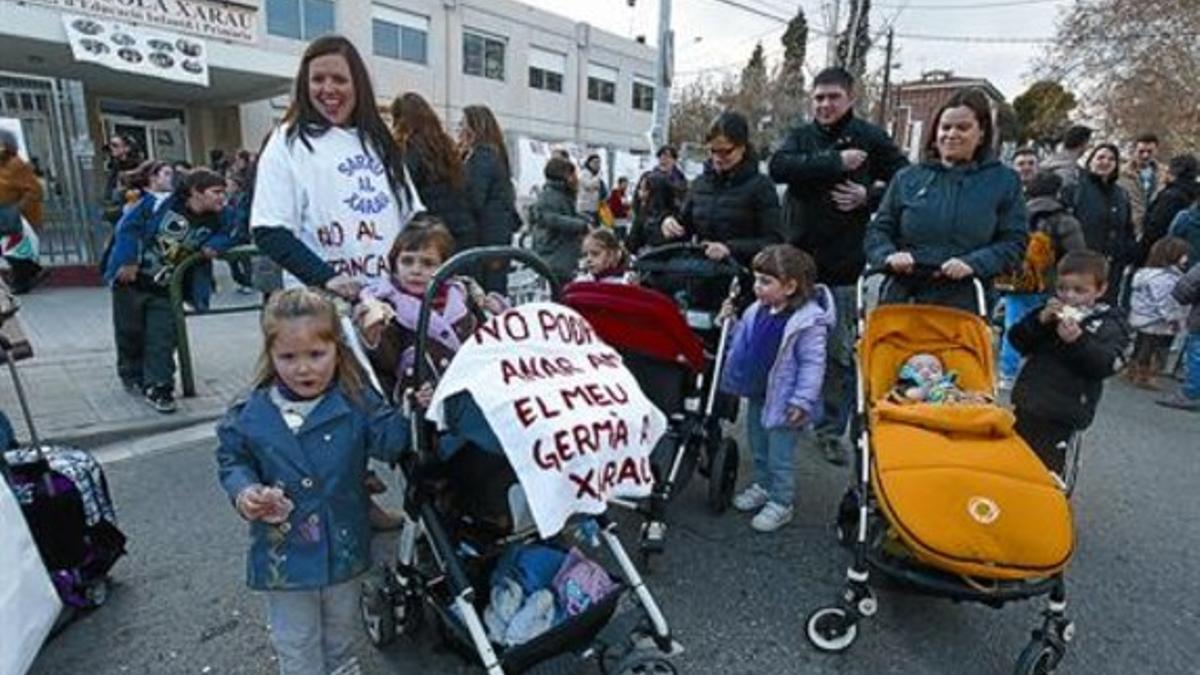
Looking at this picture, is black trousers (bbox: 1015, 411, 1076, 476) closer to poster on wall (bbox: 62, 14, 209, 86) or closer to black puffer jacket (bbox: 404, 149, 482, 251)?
black puffer jacket (bbox: 404, 149, 482, 251)

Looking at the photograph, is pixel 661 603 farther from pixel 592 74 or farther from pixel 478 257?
pixel 592 74

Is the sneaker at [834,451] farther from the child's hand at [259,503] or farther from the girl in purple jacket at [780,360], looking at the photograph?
the child's hand at [259,503]

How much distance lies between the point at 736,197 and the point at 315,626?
2.67 m

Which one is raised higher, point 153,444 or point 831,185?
point 831,185

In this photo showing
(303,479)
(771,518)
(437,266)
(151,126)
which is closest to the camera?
(303,479)

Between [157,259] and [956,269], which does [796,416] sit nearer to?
[956,269]

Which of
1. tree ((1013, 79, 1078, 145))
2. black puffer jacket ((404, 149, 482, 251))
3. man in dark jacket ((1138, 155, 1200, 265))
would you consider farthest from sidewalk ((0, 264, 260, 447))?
tree ((1013, 79, 1078, 145))

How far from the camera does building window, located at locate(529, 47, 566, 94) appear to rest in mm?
25531

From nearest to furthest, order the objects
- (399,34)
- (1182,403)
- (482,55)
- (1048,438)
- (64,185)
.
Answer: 1. (1048,438)
2. (1182,403)
3. (64,185)
4. (399,34)
5. (482,55)

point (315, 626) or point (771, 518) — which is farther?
point (771, 518)

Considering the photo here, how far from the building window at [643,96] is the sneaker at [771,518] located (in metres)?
28.7

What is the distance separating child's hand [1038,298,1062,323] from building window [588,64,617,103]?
26497mm

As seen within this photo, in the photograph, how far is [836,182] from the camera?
3824 mm

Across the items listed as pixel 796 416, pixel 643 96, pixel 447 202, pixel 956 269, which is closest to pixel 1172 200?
pixel 956 269
